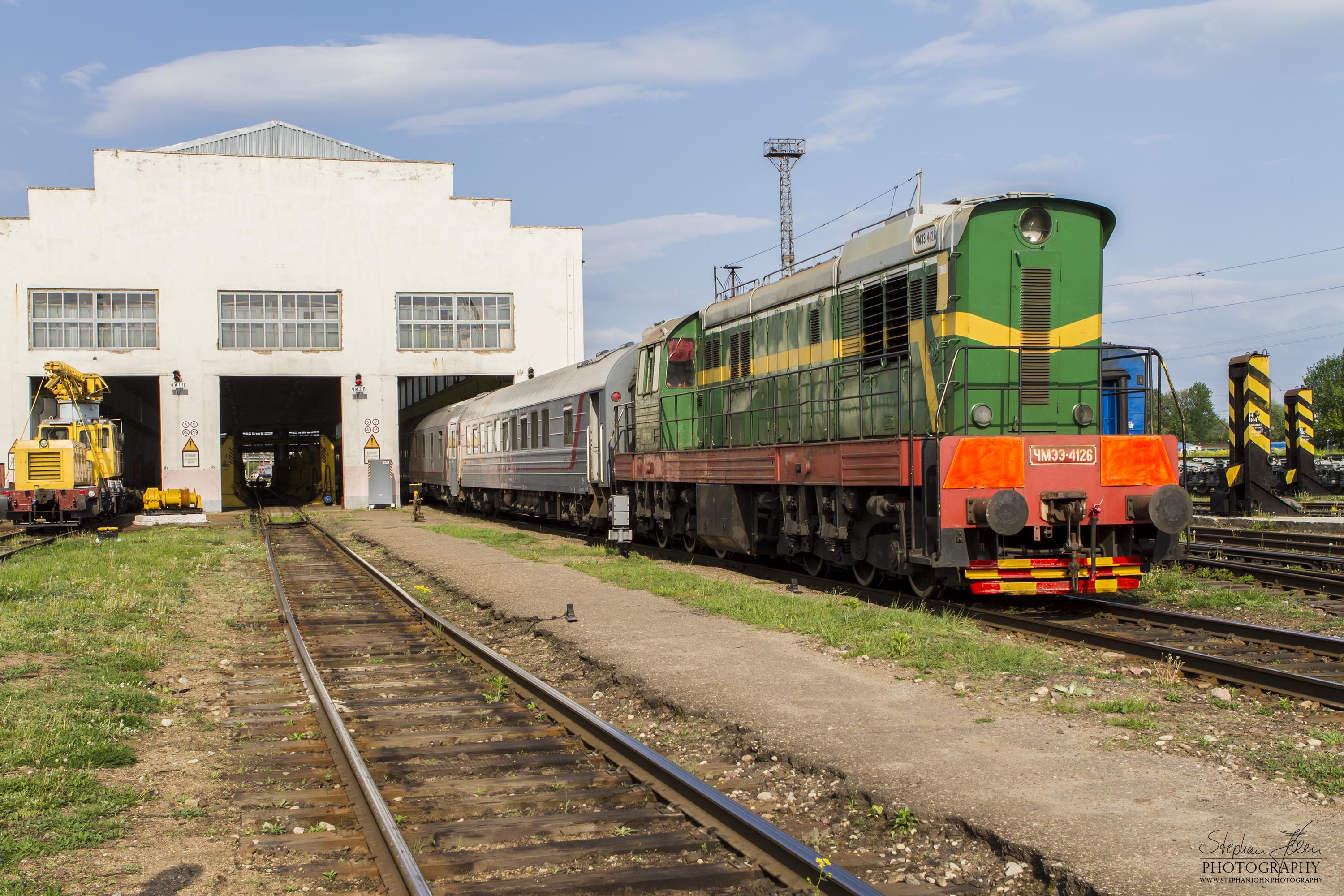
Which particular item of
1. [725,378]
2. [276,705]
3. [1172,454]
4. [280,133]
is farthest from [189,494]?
[1172,454]

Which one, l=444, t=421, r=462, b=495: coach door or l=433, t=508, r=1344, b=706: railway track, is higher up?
l=444, t=421, r=462, b=495: coach door

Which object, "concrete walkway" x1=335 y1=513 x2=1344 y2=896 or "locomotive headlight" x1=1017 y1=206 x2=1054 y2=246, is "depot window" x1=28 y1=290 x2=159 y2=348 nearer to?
"concrete walkway" x1=335 y1=513 x2=1344 y2=896

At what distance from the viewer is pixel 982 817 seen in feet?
15.3

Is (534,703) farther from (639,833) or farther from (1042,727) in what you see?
(1042,727)

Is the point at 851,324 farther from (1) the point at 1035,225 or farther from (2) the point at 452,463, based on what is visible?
(2) the point at 452,463

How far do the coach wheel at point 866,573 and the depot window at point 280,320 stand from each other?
88.4ft

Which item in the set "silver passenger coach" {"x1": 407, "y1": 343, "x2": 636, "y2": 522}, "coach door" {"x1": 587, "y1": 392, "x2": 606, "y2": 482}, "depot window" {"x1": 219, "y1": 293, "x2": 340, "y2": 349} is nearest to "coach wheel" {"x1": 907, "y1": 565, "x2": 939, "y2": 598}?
"silver passenger coach" {"x1": 407, "y1": 343, "x2": 636, "y2": 522}

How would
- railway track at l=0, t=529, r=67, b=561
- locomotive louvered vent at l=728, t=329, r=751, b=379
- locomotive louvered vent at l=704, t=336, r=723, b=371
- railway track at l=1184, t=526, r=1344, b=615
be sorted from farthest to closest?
railway track at l=0, t=529, r=67, b=561
locomotive louvered vent at l=704, t=336, r=723, b=371
locomotive louvered vent at l=728, t=329, r=751, b=379
railway track at l=1184, t=526, r=1344, b=615

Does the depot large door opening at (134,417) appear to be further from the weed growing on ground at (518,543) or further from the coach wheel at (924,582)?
the coach wheel at (924,582)

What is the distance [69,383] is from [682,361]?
67.3ft

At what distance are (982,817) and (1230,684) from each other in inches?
147

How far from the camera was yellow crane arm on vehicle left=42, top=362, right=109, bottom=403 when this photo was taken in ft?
93.6

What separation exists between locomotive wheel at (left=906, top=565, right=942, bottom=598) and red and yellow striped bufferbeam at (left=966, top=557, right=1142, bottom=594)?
0.64 meters

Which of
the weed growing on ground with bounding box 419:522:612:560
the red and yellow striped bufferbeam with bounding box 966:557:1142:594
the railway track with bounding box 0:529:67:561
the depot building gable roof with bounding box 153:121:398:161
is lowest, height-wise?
the weed growing on ground with bounding box 419:522:612:560
